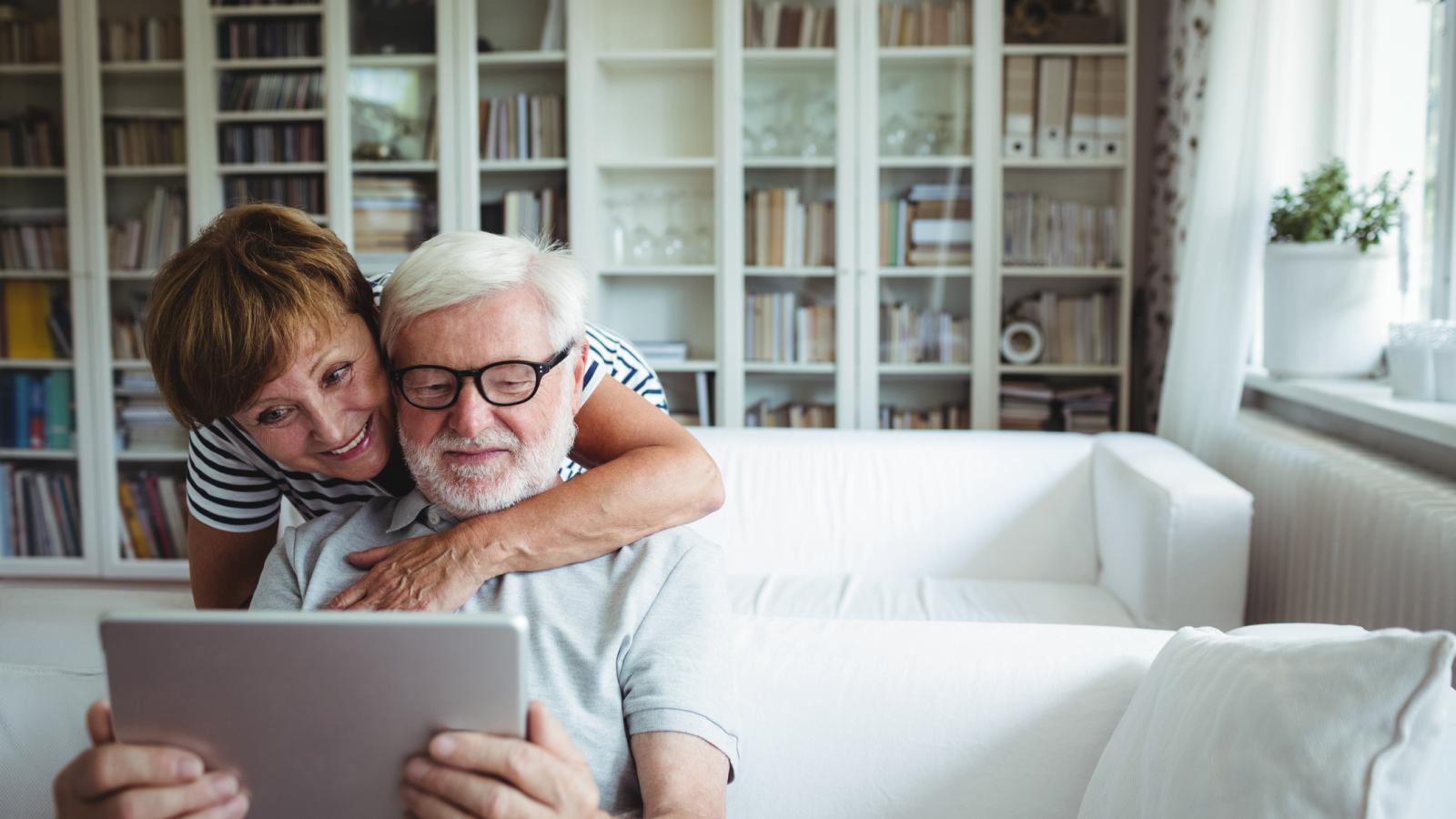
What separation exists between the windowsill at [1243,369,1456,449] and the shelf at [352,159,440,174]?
2.78m

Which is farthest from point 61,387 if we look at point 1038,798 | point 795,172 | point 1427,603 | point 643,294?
point 1427,603

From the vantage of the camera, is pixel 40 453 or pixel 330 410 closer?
pixel 330 410

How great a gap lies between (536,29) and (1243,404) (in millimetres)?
2662

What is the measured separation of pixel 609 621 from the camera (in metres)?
1.19

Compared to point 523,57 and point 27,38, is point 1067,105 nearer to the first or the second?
point 523,57

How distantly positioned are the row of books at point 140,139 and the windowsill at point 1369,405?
145 inches

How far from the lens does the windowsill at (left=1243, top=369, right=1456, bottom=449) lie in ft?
6.19

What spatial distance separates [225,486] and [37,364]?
3048 millimetres

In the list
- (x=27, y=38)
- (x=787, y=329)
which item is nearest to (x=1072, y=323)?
(x=787, y=329)

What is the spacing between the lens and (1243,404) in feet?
10.1

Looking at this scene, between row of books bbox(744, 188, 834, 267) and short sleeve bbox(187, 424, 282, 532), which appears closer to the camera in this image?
→ short sleeve bbox(187, 424, 282, 532)

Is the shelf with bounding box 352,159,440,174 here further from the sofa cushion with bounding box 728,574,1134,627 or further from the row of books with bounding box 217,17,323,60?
the sofa cushion with bounding box 728,574,1134,627

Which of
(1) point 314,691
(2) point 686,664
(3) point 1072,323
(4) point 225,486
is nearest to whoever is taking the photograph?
(1) point 314,691

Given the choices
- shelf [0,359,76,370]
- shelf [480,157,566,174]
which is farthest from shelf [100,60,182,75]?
shelf [480,157,566,174]
